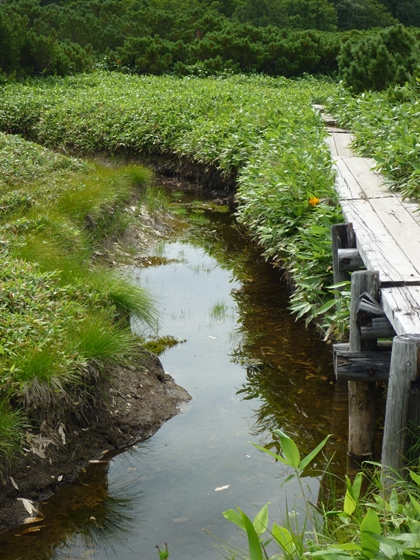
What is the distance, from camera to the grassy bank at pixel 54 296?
426 centimetres

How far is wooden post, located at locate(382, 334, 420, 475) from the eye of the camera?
129 inches

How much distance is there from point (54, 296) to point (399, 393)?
2.91 meters

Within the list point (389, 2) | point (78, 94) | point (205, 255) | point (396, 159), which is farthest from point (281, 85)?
point (389, 2)

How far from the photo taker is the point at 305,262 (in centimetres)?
628

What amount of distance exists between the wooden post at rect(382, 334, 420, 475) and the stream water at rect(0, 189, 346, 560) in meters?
0.59

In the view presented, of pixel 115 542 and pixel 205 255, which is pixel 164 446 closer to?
pixel 115 542

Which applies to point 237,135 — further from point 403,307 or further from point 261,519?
point 261,519

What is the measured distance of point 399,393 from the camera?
3381 millimetres

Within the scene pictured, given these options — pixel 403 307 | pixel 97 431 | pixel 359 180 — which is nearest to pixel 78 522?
pixel 97 431

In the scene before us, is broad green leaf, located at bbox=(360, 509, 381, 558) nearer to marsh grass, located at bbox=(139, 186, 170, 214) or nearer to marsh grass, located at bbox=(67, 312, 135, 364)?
marsh grass, located at bbox=(67, 312, 135, 364)

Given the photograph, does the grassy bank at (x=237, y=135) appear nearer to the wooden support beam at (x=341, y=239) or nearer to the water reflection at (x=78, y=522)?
the wooden support beam at (x=341, y=239)

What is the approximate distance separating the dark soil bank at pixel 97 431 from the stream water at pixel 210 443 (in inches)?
3.5

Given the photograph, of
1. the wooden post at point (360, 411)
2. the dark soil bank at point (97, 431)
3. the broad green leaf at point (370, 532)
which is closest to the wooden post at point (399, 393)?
the wooden post at point (360, 411)

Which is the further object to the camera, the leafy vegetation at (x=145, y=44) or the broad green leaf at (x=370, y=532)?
the leafy vegetation at (x=145, y=44)
